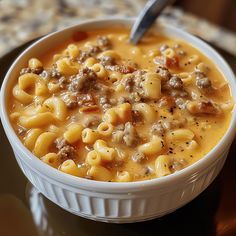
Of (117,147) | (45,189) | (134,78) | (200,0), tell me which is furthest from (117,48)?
(200,0)

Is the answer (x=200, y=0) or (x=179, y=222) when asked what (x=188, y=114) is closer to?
(x=179, y=222)

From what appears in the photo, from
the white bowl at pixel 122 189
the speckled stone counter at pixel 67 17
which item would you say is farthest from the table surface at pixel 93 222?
the speckled stone counter at pixel 67 17

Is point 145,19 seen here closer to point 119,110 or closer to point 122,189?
point 119,110

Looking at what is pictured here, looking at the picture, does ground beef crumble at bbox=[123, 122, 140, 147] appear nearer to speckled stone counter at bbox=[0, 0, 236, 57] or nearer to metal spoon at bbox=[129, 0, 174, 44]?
A: metal spoon at bbox=[129, 0, 174, 44]

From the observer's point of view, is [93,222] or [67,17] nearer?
[93,222]

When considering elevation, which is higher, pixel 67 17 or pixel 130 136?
pixel 130 136

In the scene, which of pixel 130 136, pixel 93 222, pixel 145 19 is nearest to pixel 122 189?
pixel 130 136

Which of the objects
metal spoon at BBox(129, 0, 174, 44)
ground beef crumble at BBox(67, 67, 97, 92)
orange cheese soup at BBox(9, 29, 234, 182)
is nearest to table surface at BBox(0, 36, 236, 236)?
orange cheese soup at BBox(9, 29, 234, 182)
